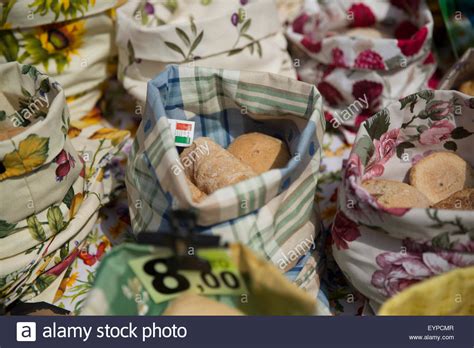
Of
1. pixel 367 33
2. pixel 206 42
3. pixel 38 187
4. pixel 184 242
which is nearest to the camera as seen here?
pixel 184 242

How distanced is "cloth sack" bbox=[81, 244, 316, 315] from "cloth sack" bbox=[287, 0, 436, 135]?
1.87 ft

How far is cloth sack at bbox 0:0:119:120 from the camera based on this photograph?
3.29ft

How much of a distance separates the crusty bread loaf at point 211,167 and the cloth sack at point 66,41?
12.5 inches

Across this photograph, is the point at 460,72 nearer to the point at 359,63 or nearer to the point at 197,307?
the point at 359,63

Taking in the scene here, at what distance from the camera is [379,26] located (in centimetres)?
128

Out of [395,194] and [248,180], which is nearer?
[248,180]

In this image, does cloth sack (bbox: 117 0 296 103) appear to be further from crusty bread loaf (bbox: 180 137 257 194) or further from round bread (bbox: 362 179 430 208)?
round bread (bbox: 362 179 430 208)

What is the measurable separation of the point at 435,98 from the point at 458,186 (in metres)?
0.14

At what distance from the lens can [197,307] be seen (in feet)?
2.17

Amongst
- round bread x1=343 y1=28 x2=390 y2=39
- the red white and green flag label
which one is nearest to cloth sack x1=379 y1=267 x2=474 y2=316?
the red white and green flag label

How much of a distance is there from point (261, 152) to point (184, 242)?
0.31 m

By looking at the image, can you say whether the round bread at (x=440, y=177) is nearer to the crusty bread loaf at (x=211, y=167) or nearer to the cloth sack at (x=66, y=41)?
the crusty bread loaf at (x=211, y=167)

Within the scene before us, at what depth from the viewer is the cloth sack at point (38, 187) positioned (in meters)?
0.79

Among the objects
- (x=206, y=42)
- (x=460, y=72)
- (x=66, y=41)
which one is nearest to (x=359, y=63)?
(x=460, y=72)
